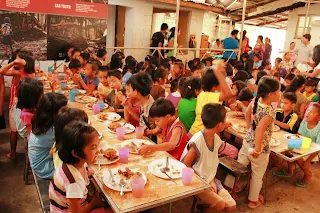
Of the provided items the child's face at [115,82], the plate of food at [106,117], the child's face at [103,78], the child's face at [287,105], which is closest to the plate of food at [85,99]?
the child's face at [115,82]

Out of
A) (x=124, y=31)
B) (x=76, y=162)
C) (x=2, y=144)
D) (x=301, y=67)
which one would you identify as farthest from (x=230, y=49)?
(x=76, y=162)

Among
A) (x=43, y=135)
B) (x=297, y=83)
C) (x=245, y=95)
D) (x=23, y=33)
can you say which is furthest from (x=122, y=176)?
(x=23, y=33)

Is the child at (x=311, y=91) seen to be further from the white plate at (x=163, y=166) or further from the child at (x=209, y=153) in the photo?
the white plate at (x=163, y=166)

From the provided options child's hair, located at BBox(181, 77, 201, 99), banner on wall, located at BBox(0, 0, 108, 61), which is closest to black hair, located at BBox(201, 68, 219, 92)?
child's hair, located at BBox(181, 77, 201, 99)

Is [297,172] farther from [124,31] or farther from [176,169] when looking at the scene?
[124,31]

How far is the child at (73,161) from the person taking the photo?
78.0 inches

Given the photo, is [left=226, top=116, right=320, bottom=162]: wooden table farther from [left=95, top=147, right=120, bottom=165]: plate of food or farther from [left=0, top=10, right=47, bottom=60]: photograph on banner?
[left=0, top=10, right=47, bottom=60]: photograph on banner

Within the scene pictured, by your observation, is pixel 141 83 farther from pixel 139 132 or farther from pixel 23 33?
pixel 23 33

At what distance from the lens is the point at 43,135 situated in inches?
107

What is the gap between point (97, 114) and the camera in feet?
12.2

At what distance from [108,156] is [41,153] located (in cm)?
74

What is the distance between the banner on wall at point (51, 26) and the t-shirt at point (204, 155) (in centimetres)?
508

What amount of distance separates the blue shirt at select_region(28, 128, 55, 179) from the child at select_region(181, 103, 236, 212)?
1316 millimetres

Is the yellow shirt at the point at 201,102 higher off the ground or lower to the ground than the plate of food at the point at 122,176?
higher
